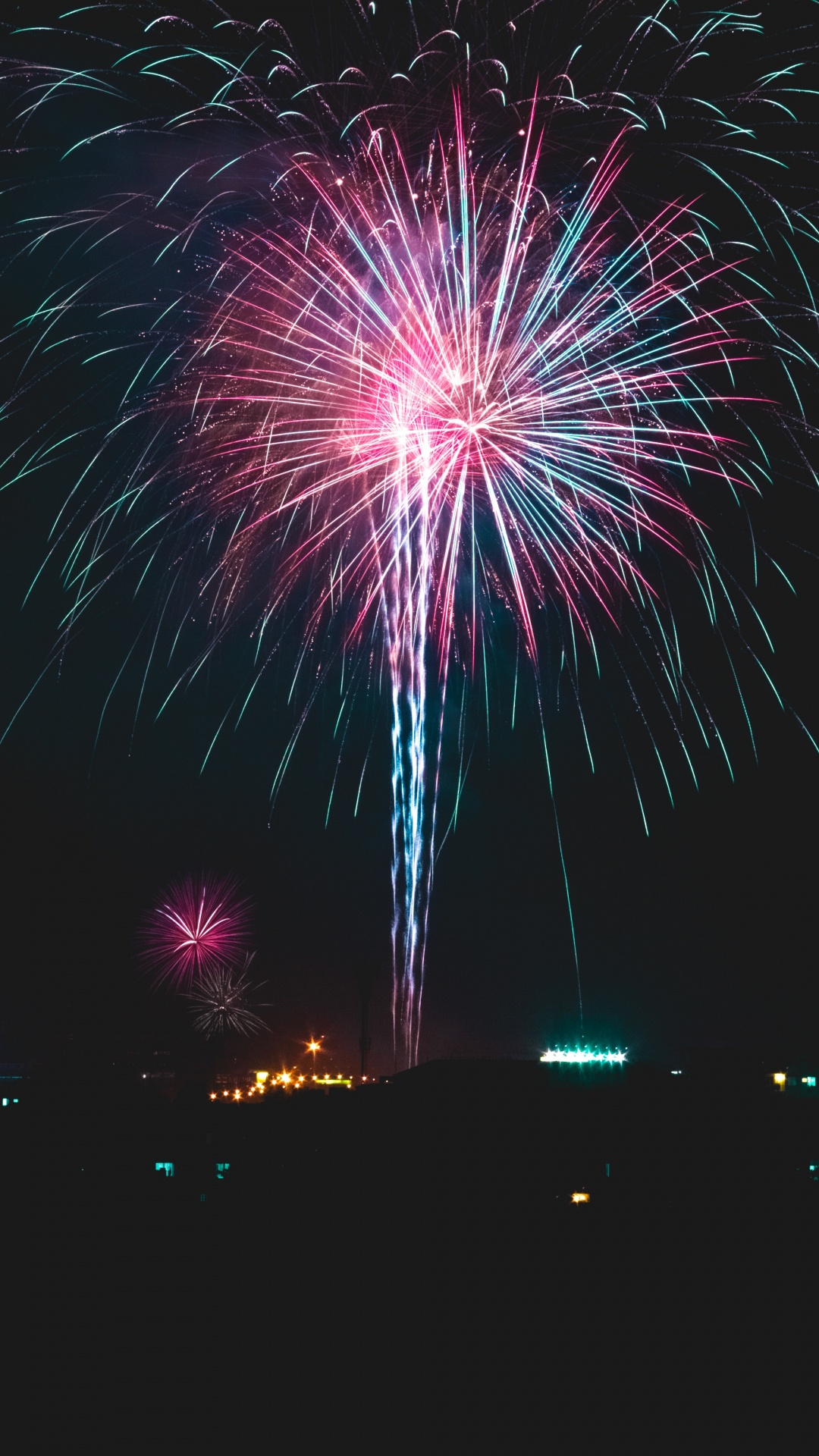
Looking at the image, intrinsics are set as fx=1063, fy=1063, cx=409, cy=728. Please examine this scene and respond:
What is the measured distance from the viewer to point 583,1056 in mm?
32406

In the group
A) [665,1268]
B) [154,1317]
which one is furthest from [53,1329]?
[665,1268]

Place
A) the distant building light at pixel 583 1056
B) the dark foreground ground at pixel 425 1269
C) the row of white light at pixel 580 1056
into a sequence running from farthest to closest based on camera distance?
the row of white light at pixel 580 1056 < the distant building light at pixel 583 1056 < the dark foreground ground at pixel 425 1269

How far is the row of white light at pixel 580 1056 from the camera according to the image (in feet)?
99.5

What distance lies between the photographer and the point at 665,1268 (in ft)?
65.5

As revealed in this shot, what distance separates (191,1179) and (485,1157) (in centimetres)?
706

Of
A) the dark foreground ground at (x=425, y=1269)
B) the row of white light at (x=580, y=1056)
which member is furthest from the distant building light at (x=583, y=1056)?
the dark foreground ground at (x=425, y=1269)

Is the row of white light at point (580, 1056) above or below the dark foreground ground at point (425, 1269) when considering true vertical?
above

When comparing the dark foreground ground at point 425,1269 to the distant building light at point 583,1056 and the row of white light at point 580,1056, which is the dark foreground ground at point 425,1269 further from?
the row of white light at point 580,1056

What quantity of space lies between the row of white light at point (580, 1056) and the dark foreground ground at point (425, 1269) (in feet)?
8.56

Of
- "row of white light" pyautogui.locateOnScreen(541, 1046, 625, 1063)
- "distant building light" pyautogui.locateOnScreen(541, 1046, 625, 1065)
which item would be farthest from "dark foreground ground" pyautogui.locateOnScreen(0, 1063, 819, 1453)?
"row of white light" pyautogui.locateOnScreen(541, 1046, 625, 1063)

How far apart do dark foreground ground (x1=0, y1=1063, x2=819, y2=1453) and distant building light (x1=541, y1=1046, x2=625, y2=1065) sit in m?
2.10

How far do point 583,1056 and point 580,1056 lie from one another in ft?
0.86

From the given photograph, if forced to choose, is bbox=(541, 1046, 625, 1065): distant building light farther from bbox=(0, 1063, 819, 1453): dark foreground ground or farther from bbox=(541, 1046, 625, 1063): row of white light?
bbox=(0, 1063, 819, 1453): dark foreground ground

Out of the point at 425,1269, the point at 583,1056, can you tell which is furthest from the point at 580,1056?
the point at 425,1269
